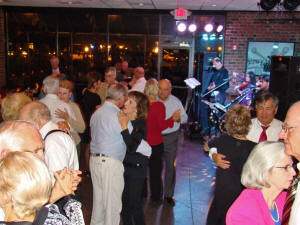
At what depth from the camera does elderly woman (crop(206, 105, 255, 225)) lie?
278 cm

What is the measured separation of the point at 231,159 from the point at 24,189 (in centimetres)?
192

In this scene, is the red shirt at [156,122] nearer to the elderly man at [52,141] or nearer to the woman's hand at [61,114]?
the woman's hand at [61,114]

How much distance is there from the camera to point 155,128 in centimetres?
410

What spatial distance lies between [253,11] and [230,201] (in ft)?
24.9

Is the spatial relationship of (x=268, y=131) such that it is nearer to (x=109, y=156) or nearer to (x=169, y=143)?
(x=169, y=143)

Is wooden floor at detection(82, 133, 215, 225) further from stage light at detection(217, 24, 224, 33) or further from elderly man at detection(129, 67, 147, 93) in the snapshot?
stage light at detection(217, 24, 224, 33)

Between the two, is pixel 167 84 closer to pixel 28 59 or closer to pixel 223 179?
pixel 223 179

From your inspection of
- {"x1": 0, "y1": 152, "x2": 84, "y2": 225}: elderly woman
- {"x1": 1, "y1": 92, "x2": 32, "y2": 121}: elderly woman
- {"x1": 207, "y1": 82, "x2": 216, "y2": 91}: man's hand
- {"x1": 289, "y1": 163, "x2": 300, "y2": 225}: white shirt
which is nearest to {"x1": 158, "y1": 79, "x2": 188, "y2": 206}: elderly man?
{"x1": 1, "y1": 92, "x2": 32, "y2": 121}: elderly woman

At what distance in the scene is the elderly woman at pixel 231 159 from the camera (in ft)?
9.13

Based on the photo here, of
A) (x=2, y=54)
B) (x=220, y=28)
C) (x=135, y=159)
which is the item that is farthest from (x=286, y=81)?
(x=2, y=54)

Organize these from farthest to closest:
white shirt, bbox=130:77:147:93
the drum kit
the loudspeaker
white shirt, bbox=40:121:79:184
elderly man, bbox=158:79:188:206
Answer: the drum kit, white shirt, bbox=130:77:147:93, the loudspeaker, elderly man, bbox=158:79:188:206, white shirt, bbox=40:121:79:184

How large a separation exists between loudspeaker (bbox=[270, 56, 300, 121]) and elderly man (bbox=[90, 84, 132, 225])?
2.89 meters

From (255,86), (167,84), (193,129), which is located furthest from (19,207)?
(255,86)

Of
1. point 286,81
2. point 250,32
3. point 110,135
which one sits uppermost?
point 250,32
